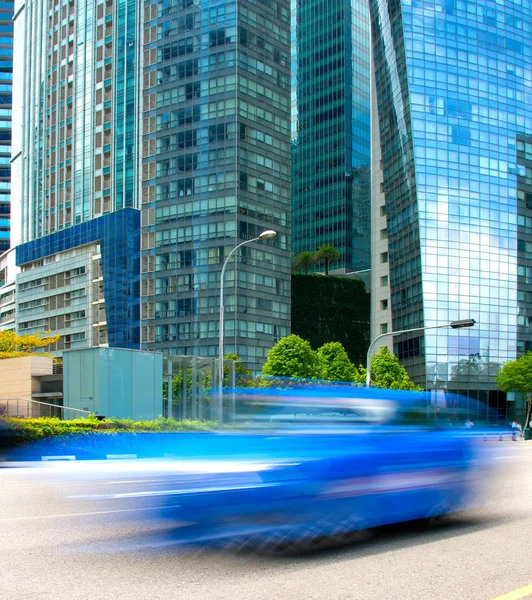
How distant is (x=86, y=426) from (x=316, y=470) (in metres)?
17.4

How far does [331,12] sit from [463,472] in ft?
415

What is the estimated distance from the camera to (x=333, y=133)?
4811 inches

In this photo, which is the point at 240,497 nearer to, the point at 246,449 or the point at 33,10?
the point at 246,449

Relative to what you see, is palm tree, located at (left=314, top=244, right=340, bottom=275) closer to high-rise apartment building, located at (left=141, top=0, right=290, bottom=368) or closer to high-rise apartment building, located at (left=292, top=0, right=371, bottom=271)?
high-rise apartment building, located at (left=292, top=0, right=371, bottom=271)

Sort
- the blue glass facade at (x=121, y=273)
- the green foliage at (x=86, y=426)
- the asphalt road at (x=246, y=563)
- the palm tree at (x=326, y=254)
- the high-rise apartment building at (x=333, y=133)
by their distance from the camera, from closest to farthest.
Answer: the asphalt road at (x=246, y=563) → the green foliage at (x=86, y=426) → the blue glass facade at (x=121, y=273) → the palm tree at (x=326, y=254) → the high-rise apartment building at (x=333, y=133)

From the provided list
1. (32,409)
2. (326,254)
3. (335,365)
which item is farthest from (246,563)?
(326,254)

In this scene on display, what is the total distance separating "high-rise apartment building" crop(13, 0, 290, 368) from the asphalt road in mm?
65758

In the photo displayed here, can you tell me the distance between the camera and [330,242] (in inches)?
4749

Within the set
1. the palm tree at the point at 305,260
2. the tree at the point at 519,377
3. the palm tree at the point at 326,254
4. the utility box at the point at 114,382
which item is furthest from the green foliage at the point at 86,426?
the palm tree at the point at 305,260

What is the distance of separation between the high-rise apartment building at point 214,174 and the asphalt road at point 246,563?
65.7m

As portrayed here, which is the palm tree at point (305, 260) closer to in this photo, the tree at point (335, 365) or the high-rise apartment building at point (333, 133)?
the high-rise apartment building at point (333, 133)

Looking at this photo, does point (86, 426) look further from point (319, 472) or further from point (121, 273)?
point (121, 273)

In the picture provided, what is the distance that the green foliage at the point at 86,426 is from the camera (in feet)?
74.4

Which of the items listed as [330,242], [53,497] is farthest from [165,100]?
[53,497]
